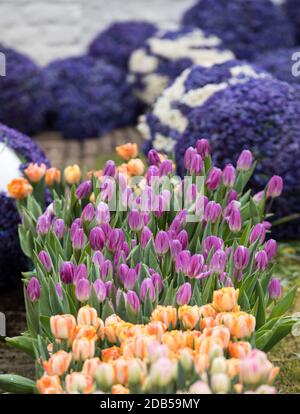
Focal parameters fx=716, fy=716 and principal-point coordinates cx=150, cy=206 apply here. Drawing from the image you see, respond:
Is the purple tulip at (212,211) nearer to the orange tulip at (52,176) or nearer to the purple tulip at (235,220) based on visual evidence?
the purple tulip at (235,220)

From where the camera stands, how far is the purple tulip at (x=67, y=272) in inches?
77.4

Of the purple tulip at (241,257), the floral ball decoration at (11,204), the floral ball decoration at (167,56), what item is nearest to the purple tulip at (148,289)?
the purple tulip at (241,257)

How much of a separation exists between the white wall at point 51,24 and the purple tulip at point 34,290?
5086 millimetres

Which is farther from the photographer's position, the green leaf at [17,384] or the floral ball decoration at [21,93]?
the floral ball decoration at [21,93]

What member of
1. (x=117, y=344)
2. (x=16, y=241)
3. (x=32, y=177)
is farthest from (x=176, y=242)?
(x=16, y=241)

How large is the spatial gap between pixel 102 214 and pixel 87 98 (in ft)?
13.4

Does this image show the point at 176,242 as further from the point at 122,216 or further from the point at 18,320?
the point at 18,320

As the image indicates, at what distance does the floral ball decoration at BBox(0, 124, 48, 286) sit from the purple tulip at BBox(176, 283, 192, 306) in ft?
4.02

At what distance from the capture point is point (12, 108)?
5.81m

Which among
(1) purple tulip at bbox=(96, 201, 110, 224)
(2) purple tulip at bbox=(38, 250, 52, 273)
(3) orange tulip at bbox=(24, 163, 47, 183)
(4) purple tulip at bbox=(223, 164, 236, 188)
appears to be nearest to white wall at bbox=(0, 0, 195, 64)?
(3) orange tulip at bbox=(24, 163, 47, 183)

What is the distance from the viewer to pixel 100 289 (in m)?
1.90

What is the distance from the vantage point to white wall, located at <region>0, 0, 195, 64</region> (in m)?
6.68

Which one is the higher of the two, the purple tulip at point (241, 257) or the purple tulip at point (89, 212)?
the purple tulip at point (89, 212)

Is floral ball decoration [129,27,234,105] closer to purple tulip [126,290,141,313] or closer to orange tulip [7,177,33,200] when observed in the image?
orange tulip [7,177,33,200]
